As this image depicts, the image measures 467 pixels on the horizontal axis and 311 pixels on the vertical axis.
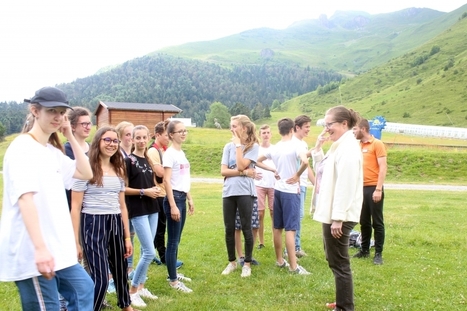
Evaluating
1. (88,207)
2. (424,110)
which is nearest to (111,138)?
(88,207)

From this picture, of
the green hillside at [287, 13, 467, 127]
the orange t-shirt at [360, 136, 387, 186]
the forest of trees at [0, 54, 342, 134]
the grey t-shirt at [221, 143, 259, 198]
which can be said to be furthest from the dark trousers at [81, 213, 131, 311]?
the forest of trees at [0, 54, 342, 134]

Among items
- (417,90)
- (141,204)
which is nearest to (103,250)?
(141,204)

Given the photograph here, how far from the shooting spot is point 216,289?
559 centimetres

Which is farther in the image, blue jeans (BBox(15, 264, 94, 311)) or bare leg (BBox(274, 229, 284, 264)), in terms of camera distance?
bare leg (BBox(274, 229, 284, 264))

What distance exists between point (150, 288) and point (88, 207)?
6.81 feet

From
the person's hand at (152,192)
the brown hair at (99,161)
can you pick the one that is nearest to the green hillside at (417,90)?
the person's hand at (152,192)

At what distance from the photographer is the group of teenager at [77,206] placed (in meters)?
2.76

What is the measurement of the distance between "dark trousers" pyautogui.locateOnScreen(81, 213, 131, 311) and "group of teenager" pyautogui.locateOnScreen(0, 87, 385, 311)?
0.01 meters

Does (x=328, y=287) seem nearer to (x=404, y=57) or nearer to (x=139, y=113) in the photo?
(x=139, y=113)

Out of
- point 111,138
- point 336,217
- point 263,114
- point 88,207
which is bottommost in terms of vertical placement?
point 263,114

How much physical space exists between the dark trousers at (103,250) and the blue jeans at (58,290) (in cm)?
67

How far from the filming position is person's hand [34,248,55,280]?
269 centimetres

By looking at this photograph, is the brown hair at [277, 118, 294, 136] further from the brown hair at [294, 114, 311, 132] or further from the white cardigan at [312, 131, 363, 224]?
the white cardigan at [312, 131, 363, 224]

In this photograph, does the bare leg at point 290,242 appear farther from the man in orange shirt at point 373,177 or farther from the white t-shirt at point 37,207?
the white t-shirt at point 37,207
